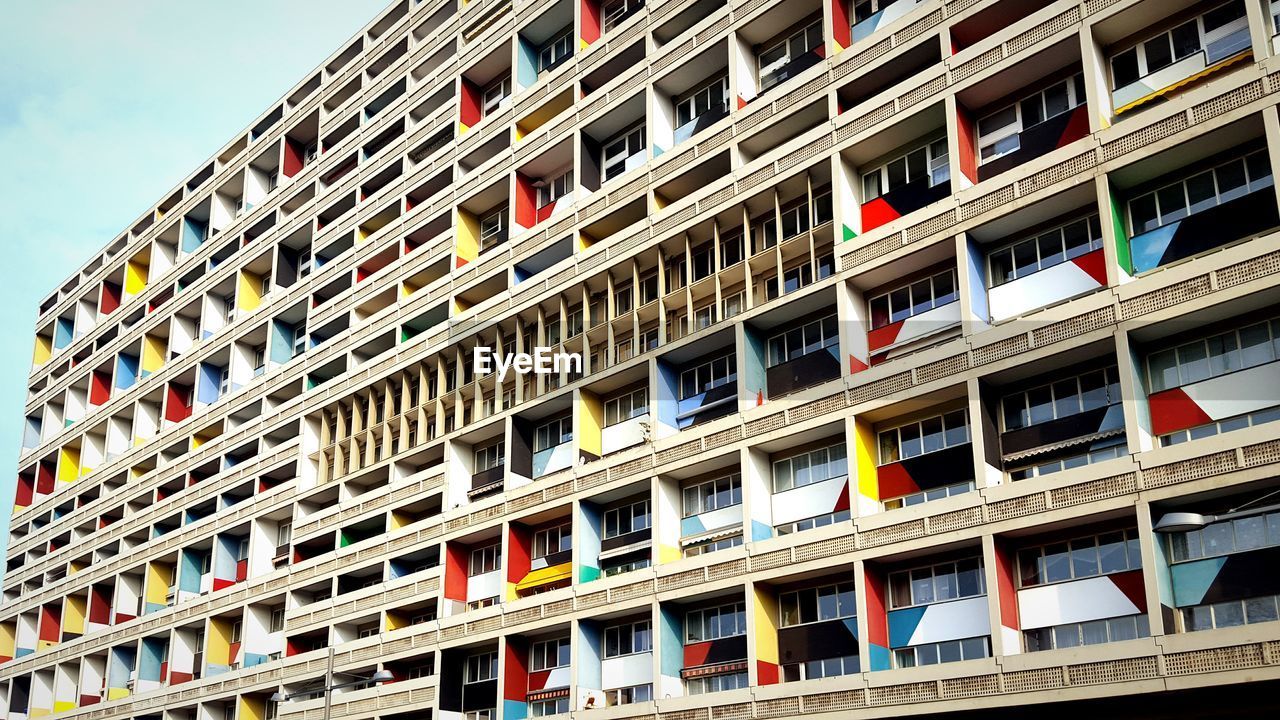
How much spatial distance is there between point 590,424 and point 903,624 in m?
14.2

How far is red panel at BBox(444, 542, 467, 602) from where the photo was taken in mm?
45906

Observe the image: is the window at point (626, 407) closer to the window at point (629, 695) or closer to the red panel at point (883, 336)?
the window at point (629, 695)

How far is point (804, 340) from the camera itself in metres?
38.7

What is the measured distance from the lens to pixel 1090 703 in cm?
2819

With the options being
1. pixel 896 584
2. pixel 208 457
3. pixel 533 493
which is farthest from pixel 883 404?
pixel 208 457

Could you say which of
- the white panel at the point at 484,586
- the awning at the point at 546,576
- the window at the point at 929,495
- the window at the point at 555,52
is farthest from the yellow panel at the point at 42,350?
the window at the point at 929,495

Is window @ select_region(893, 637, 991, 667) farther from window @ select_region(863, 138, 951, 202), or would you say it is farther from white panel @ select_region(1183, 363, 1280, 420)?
window @ select_region(863, 138, 951, 202)

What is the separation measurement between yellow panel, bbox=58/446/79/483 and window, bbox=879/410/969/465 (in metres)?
59.5

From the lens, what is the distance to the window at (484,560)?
46450 millimetres

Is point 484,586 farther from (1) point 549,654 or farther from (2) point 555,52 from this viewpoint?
(2) point 555,52

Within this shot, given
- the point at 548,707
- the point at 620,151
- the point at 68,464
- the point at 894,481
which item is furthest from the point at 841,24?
the point at 68,464

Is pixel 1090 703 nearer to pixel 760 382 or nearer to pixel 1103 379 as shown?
pixel 1103 379

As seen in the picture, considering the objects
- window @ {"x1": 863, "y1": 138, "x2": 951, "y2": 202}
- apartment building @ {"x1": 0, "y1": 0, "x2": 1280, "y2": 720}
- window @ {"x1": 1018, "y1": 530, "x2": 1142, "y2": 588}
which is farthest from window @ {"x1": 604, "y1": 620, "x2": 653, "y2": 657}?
window @ {"x1": 863, "y1": 138, "x2": 951, "y2": 202}

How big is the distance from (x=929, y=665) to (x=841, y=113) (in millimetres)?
16439
